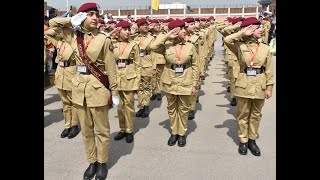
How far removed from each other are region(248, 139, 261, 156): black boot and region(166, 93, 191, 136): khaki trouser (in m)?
1.10

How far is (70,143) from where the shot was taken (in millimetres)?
5230

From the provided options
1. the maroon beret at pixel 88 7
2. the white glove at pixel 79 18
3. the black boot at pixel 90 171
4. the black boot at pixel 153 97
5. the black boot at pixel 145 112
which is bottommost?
the black boot at pixel 90 171

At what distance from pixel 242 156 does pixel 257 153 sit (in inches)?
9.5

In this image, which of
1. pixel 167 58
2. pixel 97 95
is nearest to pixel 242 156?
pixel 167 58

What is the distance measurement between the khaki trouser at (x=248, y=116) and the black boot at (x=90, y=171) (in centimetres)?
233

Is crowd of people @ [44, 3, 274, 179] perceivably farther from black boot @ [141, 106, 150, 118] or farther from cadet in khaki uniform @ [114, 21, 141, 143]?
black boot @ [141, 106, 150, 118]

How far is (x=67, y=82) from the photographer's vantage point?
552cm

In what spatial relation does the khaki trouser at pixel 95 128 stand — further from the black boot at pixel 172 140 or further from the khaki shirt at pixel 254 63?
the khaki shirt at pixel 254 63

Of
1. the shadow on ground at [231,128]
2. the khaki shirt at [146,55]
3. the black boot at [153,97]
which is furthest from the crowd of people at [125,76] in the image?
the black boot at [153,97]

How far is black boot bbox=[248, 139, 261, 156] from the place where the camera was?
4.67 meters

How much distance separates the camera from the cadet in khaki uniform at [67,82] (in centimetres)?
550

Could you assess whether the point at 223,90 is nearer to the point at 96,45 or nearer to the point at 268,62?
the point at 268,62

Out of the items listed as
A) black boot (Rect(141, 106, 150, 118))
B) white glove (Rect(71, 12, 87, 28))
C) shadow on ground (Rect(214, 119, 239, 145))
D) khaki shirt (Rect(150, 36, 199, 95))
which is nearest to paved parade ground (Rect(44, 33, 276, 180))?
shadow on ground (Rect(214, 119, 239, 145))

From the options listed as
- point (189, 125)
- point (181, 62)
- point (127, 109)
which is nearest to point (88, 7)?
point (181, 62)
